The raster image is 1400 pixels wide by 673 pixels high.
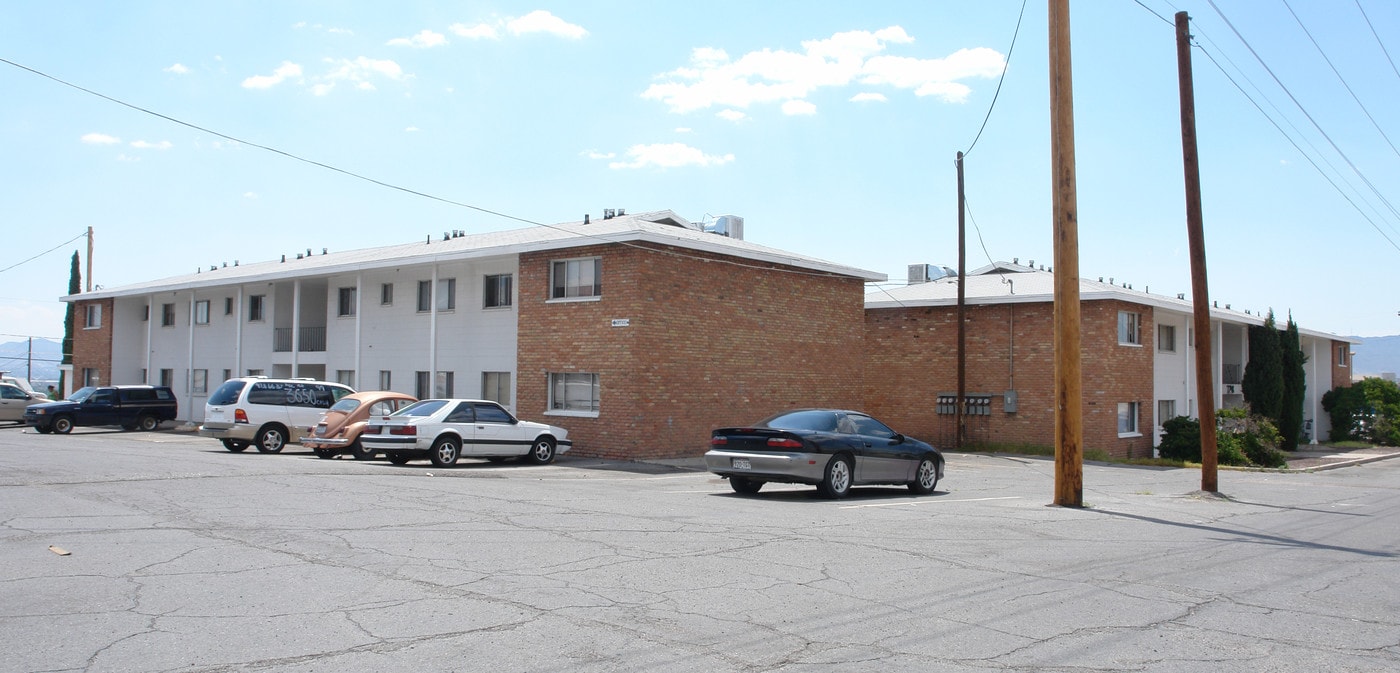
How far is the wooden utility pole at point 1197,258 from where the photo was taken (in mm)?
17375

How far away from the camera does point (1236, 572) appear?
9234 mm

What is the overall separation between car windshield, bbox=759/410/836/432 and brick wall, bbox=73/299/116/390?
3520cm

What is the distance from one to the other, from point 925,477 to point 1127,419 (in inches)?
665

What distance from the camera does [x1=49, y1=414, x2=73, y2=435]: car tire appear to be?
104 ft

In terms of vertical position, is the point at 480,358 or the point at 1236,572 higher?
the point at 480,358

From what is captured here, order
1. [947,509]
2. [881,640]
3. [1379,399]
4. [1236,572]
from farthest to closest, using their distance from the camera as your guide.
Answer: [1379,399], [947,509], [1236,572], [881,640]

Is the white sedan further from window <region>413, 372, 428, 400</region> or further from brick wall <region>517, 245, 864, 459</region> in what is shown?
window <region>413, 372, 428, 400</region>

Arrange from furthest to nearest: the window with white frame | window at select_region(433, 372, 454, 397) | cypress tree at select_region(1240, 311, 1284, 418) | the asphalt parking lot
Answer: cypress tree at select_region(1240, 311, 1284, 418)
window at select_region(433, 372, 454, 397)
the window with white frame
the asphalt parking lot

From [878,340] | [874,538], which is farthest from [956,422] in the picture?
[874,538]

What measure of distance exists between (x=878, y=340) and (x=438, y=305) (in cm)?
1414

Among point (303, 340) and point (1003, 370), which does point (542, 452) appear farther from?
point (303, 340)

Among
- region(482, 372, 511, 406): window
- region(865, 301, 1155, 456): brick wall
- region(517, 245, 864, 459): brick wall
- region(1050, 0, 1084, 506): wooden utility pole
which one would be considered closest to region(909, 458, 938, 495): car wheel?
region(1050, 0, 1084, 506): wooden utility pole

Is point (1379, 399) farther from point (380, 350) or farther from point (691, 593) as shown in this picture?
point (691, 593)

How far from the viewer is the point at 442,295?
28.0m
